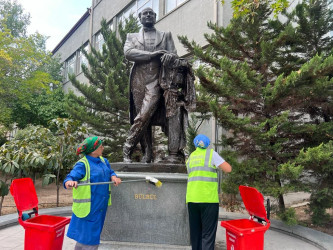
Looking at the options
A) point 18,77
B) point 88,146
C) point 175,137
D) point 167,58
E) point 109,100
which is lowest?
point 88,146

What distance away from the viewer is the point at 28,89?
1656 centimetres

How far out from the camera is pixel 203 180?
3.18m

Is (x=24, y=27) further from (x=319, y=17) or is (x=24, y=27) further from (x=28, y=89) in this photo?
(x=319, y=17)

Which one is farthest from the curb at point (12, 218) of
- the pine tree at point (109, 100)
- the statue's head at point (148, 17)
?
the pine tree at point (109, 100)

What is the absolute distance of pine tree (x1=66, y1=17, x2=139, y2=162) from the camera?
10.5m

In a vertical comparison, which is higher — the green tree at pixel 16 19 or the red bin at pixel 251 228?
the green tree at pixel 16 19

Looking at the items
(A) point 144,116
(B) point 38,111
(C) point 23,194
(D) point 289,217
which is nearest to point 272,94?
(D) point 289,217

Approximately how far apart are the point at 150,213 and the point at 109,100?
298 inches

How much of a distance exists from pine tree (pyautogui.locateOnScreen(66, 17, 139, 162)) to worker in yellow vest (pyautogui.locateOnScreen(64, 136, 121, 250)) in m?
7.26

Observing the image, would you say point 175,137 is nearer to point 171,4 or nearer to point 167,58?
point 167,58

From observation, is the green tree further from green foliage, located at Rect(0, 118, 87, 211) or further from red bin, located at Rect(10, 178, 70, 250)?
red bin, located at Rect(10, 178, 70, 250)

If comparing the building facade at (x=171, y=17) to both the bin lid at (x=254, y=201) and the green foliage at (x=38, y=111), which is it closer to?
the green foliage at (x=38, y=111)

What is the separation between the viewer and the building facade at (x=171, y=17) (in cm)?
1045

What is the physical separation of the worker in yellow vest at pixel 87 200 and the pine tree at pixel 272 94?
3216 mm
